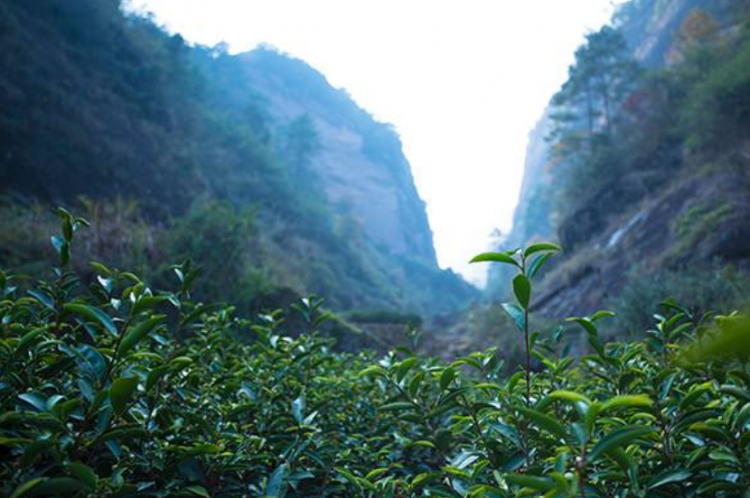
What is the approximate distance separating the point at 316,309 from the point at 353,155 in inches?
2387

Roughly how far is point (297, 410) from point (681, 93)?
1861cm

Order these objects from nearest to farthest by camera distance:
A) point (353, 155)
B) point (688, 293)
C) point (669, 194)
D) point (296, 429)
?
point (296, 429) → point (688, 293) → point (669, 194) → point (353, 155)

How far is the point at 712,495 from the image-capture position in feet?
2.86

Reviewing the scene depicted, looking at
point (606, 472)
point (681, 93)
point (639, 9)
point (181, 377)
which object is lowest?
point (181, 377)

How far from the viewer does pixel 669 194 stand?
496 inches

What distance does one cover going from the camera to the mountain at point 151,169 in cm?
816

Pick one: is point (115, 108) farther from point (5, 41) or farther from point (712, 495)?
point (712, 495)

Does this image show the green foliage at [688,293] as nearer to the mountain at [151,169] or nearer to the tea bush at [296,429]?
the tea bush at [296,429]

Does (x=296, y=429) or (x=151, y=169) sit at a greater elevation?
(x=296, y=429)

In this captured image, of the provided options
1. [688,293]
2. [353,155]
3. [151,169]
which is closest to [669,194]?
[688,293]

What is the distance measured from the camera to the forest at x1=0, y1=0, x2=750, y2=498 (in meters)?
0.96

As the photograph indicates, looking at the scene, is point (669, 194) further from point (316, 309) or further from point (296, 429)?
point (296, 429)

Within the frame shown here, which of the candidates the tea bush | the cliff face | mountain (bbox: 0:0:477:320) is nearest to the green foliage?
the tea bush

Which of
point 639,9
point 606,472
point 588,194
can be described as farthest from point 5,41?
point 639,9
